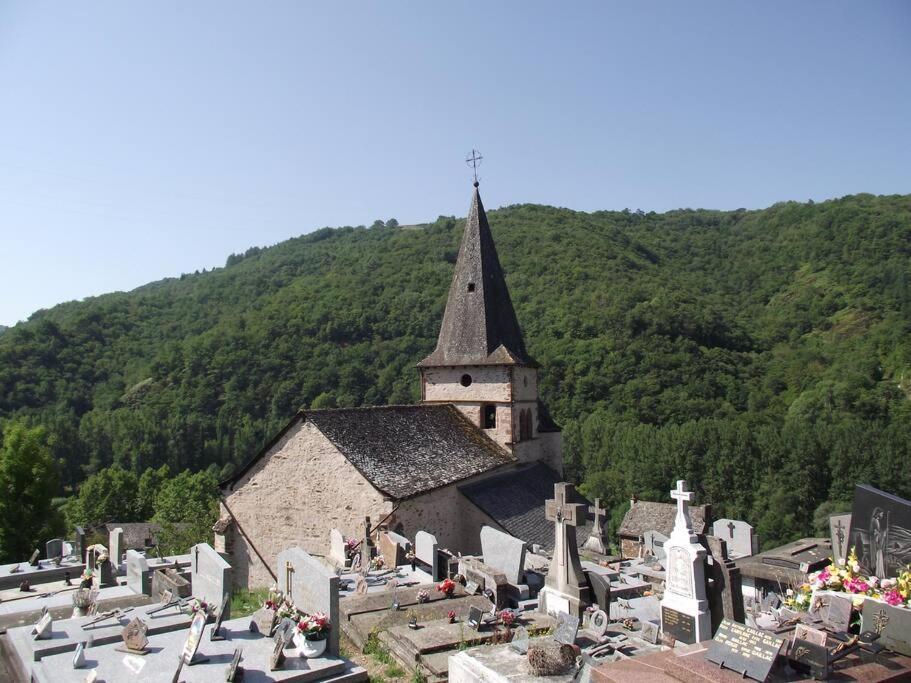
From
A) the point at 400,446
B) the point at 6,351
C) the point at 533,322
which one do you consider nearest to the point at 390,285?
the point at 533,322

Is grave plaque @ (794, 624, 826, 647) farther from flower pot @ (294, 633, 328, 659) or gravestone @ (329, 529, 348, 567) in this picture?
gravestone @ (329, 529, 348, 567)

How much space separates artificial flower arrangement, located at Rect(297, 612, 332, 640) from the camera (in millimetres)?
6906

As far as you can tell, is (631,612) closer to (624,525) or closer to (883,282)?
(624,525)

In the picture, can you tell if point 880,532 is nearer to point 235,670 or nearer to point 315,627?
point 315,627

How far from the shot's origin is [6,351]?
63750mm

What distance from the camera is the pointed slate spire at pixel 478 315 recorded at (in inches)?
816

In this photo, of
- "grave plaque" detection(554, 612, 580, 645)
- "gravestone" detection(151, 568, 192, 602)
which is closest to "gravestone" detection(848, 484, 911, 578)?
"grave plaque" detection(554, 612, 580, 645)

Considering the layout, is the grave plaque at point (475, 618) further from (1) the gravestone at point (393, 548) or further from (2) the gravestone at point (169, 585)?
(2) the gravestone at point (169, 585)

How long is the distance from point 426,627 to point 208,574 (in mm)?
3107

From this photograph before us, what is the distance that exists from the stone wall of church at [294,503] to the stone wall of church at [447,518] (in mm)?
883

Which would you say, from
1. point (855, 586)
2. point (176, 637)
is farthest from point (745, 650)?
point (176, 637)

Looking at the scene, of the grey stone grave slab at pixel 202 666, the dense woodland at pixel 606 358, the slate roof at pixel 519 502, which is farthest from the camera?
the dense woodland at pixel 606 358

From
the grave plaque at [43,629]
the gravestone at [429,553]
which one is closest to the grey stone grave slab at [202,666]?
the grave plaque at [43,629]

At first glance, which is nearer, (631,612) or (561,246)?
(631,612)
